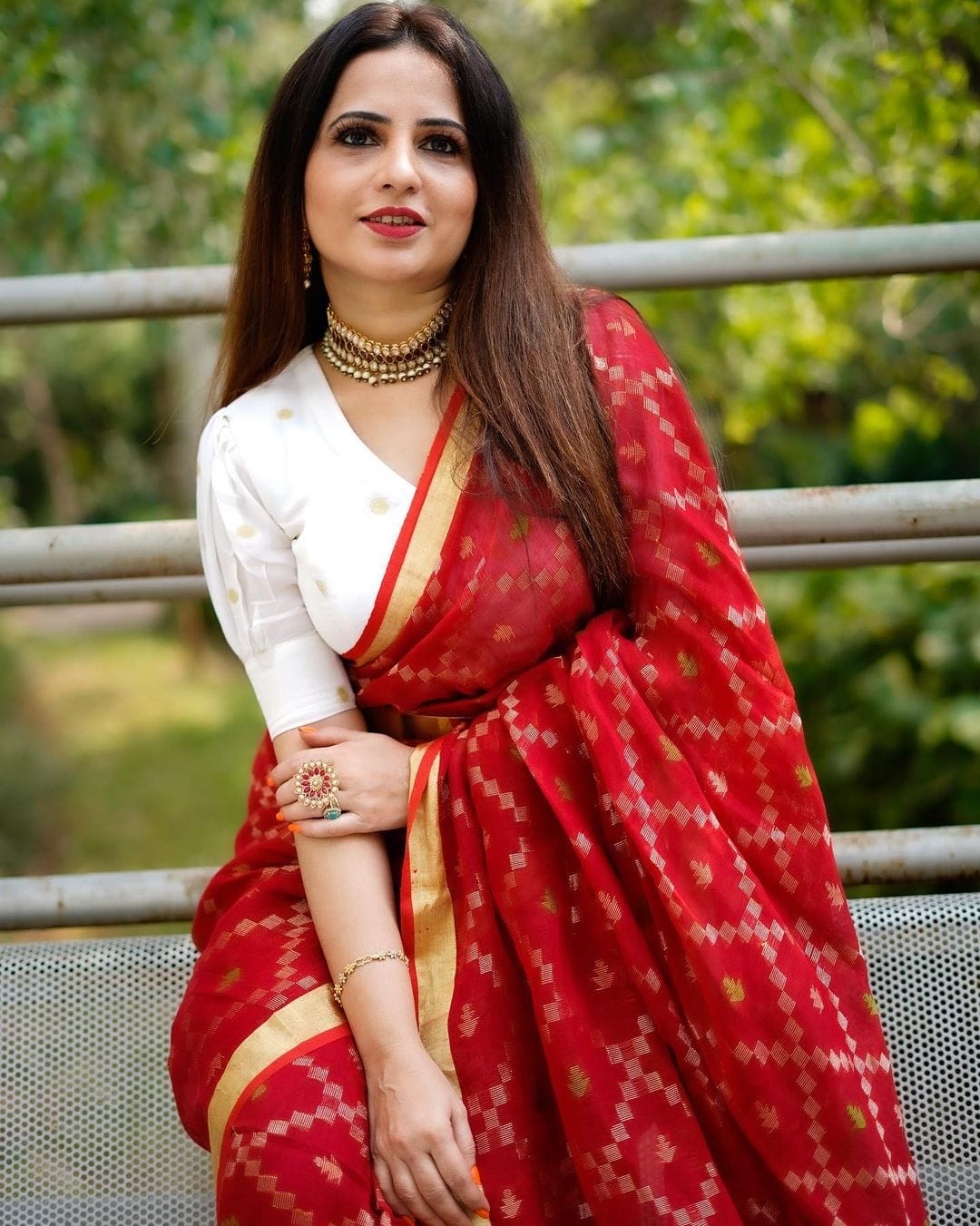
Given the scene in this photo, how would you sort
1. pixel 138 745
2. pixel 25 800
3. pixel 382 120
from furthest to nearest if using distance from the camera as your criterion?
pixel 138 745, pixel 25 800, pixel 382 120

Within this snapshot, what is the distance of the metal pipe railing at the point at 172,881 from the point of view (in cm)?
170

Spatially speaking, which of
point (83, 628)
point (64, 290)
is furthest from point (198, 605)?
point (64, 290)

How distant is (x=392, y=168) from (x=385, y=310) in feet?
0.60

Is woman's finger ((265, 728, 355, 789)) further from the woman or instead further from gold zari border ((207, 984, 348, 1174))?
gold zari border ((207, 984, 348, 1174))

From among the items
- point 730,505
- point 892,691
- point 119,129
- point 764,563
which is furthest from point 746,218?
point 730,505

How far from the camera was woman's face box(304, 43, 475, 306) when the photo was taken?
4.94 feet

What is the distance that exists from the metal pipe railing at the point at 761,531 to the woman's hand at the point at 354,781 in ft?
1.19

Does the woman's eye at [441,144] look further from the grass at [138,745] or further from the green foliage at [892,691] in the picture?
the grass at [138,745]

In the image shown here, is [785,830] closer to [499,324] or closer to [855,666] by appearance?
[499,324]

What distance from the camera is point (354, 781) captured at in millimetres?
1485

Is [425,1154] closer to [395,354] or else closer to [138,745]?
[395,354]

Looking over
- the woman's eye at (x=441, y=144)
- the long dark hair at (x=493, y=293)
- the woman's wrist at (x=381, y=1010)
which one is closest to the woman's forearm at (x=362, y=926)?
the woman's wrist at (x=381, y=1010)

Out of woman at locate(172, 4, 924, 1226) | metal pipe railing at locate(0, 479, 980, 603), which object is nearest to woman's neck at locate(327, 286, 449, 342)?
woman at locate(172, 4, 924, 1226)

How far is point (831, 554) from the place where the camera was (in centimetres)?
187
